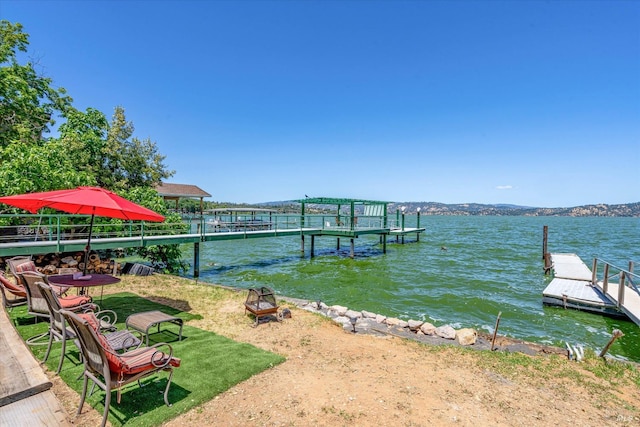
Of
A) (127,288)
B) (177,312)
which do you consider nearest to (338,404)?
(177,312)

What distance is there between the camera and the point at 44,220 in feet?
43.9

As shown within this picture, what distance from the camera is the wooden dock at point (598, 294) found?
9945mm

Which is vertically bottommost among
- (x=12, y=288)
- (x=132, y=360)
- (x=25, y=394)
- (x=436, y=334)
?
(x=436, y=334)

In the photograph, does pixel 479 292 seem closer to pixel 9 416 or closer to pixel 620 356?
pixel 620 356

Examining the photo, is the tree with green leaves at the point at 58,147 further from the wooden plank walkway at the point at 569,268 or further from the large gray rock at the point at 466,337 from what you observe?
the wooden plank walkway at the point at 569,268

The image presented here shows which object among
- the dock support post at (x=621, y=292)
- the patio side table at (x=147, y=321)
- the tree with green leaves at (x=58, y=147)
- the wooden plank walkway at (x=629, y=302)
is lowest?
the wooden plank walkway at (x=629, y=302)

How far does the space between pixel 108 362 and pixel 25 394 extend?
1.49 metres

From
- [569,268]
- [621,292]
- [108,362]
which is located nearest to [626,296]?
[621,292]

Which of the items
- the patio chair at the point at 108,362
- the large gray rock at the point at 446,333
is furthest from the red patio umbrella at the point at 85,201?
the large gray rock at the point at 446,333

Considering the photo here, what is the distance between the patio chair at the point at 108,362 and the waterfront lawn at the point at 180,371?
0.63ft

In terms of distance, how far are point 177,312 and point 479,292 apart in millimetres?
13386

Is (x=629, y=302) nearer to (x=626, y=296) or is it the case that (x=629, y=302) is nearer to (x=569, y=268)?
(x=626, y=296)

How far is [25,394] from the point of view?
364cm

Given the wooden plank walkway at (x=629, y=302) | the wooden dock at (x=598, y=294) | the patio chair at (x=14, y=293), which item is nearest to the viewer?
the patio chair at (x=14, y=293)
